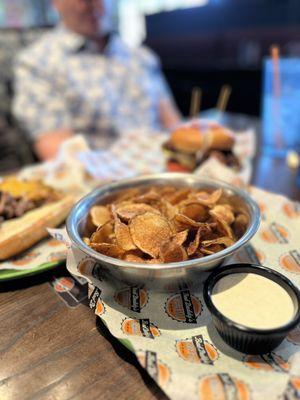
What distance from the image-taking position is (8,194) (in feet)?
4.33

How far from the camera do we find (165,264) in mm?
821

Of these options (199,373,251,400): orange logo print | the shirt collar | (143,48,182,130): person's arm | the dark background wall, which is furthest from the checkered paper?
the dark background wall

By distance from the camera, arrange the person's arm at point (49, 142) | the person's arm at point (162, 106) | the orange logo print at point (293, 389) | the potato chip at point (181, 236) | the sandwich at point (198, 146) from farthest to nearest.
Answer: the person's arm at point (162, 106) < the person's arm at point (49, 142) < the sandwich at point (198, 146) < the potato chip at point (181, 236) < the orange logo print at point (293, 389)

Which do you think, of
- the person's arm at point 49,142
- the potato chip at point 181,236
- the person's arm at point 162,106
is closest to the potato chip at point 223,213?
the potato chip at point 181,236

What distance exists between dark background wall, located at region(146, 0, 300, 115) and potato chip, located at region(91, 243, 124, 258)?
2.95m

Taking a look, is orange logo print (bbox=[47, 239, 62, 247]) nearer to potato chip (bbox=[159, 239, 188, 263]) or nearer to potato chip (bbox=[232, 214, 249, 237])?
potato chip (bbox=[159, 239, 188, 263])

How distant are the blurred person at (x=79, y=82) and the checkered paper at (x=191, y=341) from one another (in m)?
1.60

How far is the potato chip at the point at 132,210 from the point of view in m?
0.98

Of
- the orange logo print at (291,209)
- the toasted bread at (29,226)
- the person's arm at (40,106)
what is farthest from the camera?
the person's arm at (40,106)

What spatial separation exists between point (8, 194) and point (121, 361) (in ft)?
2.73

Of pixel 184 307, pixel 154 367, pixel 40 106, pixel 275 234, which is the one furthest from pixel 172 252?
pixel 40 106

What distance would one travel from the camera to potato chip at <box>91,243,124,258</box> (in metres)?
0.90

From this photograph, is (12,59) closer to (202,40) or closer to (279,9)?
(202,40)

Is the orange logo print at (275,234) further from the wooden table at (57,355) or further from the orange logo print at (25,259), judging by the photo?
the orange logo print at (25,259)
